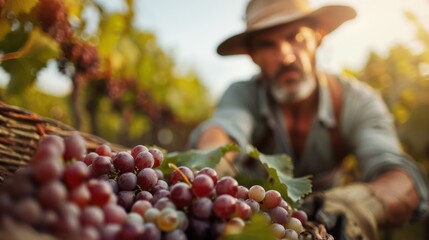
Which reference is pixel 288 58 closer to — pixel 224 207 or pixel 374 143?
pixel 374 143

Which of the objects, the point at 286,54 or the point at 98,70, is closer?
the point at 286,54

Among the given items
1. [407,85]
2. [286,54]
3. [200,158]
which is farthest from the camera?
[407,85]

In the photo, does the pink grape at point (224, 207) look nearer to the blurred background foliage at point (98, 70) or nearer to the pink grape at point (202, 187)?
the pink grape at point (202, 187)

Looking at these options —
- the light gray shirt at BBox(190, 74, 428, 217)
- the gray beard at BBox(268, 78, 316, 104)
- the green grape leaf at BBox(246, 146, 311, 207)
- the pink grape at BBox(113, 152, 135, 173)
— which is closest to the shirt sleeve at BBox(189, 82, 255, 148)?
the light gray shirt at BBox(190, 74, 428, 217)

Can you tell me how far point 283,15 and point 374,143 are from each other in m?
0.71

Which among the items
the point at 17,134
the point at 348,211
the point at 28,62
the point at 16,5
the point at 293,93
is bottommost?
the point at 348,211

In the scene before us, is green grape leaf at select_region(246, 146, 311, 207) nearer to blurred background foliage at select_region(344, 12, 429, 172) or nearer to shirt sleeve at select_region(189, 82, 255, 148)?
shirt sleeve at select_region(189, 82, 255, 148)

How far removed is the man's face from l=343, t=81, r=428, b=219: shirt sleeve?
0.85ft

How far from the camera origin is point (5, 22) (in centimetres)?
99

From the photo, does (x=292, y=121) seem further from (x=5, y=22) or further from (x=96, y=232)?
(x=96, y=232)

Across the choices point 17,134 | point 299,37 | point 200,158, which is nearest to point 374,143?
point 299,37

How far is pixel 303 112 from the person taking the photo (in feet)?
7.00

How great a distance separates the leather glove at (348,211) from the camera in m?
0.94

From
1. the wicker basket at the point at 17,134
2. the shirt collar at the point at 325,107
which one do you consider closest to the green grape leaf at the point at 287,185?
the wicker basket at the point at 17,134
